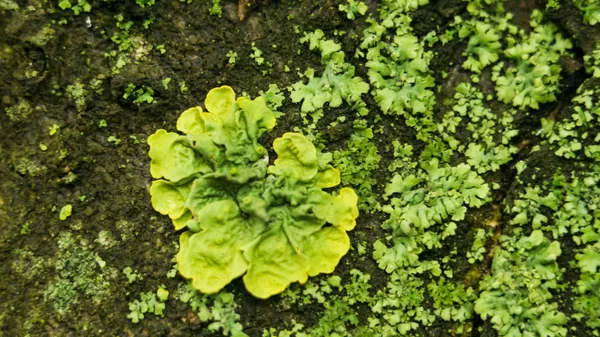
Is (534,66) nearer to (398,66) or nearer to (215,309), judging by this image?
(398,66)

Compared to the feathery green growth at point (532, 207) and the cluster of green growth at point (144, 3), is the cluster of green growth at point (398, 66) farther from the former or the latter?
the cluster of green growth at point (144, 3)

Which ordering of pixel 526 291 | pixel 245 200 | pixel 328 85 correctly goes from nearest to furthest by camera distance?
1. pixel 245 200
2. pixel 526 291
3. pixel 328 85

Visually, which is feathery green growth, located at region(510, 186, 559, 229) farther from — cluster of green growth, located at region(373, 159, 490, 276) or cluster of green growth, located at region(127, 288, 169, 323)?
cluster of green growth, located at region(127, 288, 169, 323)

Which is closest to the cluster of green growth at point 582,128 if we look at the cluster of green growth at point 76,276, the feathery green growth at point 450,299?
the feathery green growth at point 450,299

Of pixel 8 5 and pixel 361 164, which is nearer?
pixel 8 5

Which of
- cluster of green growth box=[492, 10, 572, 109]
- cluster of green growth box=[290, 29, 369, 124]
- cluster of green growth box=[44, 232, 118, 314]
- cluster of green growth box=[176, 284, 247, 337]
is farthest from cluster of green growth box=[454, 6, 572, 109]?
cluster of green growth box=[44, 232, 118, 314]

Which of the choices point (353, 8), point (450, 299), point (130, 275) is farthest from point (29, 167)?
point (450, 299)
